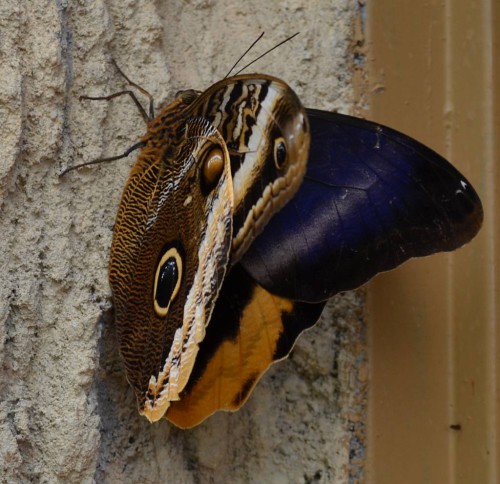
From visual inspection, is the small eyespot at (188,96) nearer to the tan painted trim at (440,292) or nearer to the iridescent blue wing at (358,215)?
the iridescent blue wing at (358,215)

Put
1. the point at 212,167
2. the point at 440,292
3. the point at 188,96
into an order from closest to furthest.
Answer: the point at 212,167, the point at 188,96, the point at 440,292

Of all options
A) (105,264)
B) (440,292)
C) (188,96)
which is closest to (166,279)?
(105,264)

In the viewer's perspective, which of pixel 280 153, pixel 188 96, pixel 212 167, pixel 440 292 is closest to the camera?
pixel 280 153

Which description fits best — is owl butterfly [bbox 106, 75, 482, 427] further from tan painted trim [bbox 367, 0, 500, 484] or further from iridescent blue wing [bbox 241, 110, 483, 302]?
tan painted trim [bbox 367, 0, 500, 484]

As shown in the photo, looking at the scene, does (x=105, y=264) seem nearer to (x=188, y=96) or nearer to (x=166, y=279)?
(x=166, y=279)

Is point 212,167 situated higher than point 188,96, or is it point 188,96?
point 188,96

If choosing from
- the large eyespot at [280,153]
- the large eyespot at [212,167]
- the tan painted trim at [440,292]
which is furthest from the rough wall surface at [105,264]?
the large eyespot at [280,153]

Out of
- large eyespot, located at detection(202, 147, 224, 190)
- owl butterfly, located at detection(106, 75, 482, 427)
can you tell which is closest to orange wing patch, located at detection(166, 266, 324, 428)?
owl butterfly, located at detection(106, 75, 482, 427)
